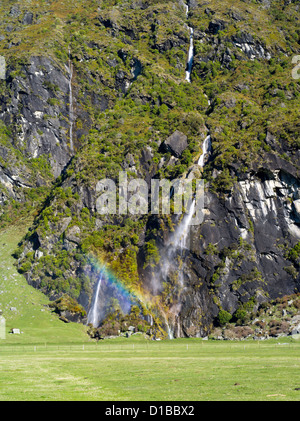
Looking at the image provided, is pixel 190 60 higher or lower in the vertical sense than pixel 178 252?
higher

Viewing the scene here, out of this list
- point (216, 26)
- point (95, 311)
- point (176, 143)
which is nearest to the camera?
point (95, 311)

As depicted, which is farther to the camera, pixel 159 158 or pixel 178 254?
pixel 159 158

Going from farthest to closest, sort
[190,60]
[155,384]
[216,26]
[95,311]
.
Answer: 1. [216,26]
2. [190,60]
3. [95,311]
4. [155,384]

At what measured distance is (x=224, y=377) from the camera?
28672 millimetres

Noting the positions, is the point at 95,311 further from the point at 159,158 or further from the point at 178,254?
the point at 159,158

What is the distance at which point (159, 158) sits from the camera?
136 meters

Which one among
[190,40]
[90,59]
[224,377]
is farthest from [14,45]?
[224,377]

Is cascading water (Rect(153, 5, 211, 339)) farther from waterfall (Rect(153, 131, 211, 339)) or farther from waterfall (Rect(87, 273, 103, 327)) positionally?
waterfall (Rect(87, 273, 103, 327))

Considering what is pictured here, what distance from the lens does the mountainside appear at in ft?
357

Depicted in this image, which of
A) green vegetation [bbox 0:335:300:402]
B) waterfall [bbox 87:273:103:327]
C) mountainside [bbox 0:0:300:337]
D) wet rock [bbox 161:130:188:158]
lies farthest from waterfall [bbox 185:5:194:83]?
green vegetation [bbox 0:335:300:402]

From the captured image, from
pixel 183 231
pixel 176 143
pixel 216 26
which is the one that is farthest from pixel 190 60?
pixel 183 231

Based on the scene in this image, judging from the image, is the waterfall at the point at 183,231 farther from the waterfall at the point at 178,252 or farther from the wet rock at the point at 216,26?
the wet rock at the point at 216,26

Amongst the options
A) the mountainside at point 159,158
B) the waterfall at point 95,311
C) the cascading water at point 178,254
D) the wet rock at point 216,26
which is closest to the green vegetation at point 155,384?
the mountainside at point 159,158
